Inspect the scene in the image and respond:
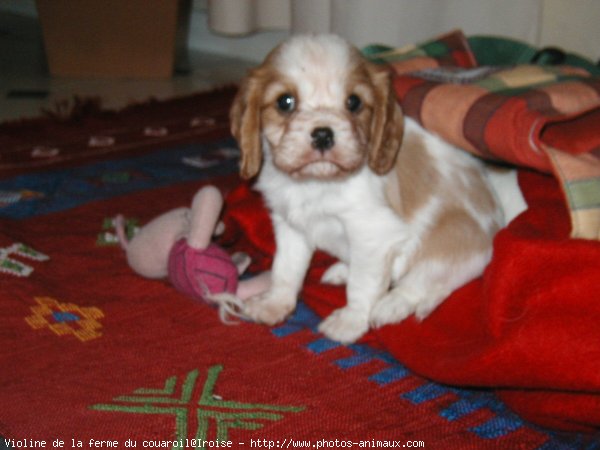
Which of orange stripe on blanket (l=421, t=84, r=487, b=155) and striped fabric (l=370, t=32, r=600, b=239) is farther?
orange stripe on blanket (l=421, t=84, r=487, b=155)

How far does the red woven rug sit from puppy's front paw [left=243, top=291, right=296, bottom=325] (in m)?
0.03

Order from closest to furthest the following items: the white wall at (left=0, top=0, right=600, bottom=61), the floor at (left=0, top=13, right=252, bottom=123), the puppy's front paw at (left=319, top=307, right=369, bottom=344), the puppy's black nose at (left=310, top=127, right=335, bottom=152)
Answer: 1. the puppy's black nose at (left=310, top=127, right=335, bottom=152)
2. the puppy's front paw at (left=319, top=307, right=369, bottom=344)
3. the white wall at (left=0, top=0, right=600, bottom=61)
4. the floor at (left=0, top=13, right=252, bottom=123)

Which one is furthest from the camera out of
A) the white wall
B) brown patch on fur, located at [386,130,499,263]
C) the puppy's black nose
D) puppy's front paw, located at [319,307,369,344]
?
the white wall

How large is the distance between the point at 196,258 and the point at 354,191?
53 centimetres

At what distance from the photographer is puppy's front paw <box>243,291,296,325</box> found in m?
2.13

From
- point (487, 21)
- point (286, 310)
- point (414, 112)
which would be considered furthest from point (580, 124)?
point (487, 21)

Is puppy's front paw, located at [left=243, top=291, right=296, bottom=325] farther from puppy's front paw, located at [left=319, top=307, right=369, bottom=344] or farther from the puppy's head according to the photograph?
the puppy's head

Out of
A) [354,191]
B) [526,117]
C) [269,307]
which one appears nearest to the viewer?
[526,117]

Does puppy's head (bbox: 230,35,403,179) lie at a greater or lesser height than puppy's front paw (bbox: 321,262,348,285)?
greater

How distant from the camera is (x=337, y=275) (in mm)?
2416

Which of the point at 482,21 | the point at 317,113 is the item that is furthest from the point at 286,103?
the point at 482,21

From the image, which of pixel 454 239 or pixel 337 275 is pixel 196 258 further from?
pixel 454 239

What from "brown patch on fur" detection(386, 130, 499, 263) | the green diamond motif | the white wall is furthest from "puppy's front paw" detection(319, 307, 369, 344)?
the white wall

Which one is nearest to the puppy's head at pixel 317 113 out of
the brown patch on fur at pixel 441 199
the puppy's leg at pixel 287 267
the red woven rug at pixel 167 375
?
the brown patch on fur at pixel 441 199
